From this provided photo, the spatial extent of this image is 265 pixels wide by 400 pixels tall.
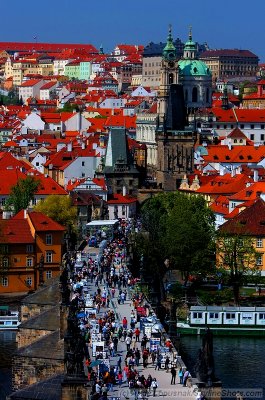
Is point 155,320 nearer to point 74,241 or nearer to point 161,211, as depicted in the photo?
point 74,241

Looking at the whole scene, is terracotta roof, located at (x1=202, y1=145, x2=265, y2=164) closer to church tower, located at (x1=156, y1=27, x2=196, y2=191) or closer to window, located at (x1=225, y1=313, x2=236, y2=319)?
church tower, located at (x1=156, y1=27, x2=196, y2=191)

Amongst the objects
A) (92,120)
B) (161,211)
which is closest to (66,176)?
(161,211)

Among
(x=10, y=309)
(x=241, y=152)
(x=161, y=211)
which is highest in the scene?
(x=241, y=152)

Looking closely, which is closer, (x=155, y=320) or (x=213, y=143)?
(x=155, y=320)

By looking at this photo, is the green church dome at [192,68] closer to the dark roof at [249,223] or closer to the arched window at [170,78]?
the arched window at [170,78]

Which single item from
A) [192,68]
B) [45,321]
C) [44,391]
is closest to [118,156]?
[192,68]

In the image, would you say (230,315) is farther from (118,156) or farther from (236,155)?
(236,155)

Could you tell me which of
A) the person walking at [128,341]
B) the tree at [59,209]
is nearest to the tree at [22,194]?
the tree at [59,209]
